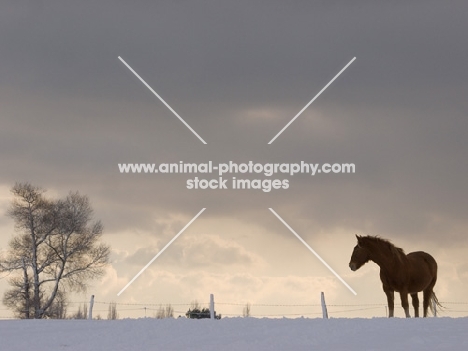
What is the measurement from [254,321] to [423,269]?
26.3 ft

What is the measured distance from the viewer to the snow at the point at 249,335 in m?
17.7

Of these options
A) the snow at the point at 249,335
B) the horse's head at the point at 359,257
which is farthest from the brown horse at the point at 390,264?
the snow at the point at 249,335

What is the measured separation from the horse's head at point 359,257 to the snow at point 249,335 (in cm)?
401

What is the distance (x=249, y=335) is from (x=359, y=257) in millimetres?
8087

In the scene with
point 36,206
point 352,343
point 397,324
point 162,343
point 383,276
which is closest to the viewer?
point 352,343

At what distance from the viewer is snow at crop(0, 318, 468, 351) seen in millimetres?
17703

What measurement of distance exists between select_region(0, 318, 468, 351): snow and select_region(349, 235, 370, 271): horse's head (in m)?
4.01

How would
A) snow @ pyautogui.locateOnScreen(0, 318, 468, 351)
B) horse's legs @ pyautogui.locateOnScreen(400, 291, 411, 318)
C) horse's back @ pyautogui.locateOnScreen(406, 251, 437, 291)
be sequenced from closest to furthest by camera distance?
snow @ pyautogui.locateOnScreen(0, 318, 468, 351), horse's legs @ pyautogui.locateOnScreen(400, 291, 411, 318), horse's back @ pyautogui.locateOnScreen(406, 251, 437, 291)

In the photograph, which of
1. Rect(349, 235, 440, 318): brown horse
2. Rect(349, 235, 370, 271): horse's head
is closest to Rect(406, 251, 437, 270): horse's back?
Rect(349, 235, 440, 318): brown horse

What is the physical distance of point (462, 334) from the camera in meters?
18.3

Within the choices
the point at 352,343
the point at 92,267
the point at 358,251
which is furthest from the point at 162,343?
the point at 92,267

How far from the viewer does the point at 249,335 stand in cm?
2014

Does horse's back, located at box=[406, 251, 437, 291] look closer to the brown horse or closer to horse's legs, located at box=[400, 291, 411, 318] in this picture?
the brown horse

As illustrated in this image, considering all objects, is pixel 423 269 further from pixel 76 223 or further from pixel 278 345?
pixel 76 223
